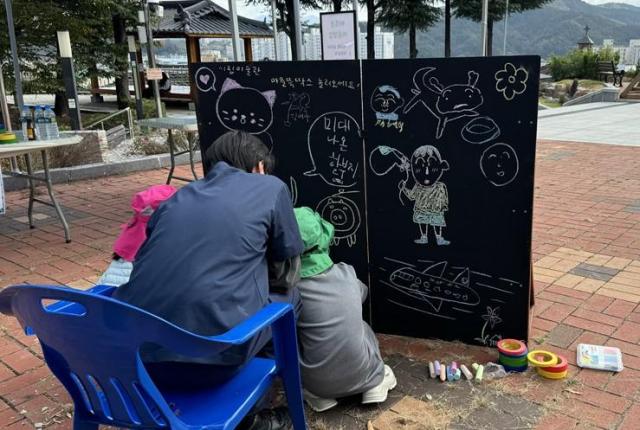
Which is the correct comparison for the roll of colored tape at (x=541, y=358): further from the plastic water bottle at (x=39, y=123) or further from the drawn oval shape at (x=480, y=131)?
the plastic water bottle at (x=39, y=123)

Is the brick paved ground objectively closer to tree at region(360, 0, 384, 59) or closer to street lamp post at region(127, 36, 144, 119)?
street lamp post at region(127, 36, 144, 119)

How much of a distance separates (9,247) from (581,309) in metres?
4.38

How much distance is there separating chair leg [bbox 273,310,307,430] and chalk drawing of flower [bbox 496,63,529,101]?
1374mm

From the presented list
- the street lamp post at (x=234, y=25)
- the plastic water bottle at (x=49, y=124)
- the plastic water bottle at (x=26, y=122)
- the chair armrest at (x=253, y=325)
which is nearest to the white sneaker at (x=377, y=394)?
the chair armrest at (x=253, y=325)

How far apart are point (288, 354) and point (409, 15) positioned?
2905cm

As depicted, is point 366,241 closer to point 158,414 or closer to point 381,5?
point 158,414

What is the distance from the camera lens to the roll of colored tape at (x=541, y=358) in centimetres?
268

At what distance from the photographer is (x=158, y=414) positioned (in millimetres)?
1587

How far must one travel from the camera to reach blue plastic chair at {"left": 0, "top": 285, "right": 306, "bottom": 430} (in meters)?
1.43

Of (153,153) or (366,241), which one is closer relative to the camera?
(366,241)

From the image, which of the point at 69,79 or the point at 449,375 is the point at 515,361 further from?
the point at 69,79

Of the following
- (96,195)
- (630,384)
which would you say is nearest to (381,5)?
(96,195)

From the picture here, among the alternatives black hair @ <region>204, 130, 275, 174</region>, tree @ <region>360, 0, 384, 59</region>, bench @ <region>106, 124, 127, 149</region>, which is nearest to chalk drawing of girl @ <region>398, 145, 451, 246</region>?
black hair @ <region>204, 130, 275, 174</region>

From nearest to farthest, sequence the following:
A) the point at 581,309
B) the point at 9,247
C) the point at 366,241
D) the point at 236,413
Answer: the point at 236,413, the point at 366,241, the point at 581,309, the point at 9,247
